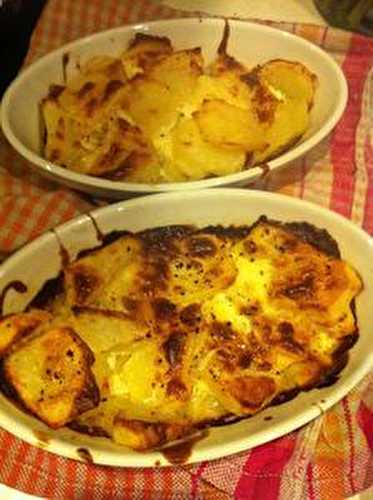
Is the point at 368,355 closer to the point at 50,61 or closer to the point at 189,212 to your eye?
the point at 189,212

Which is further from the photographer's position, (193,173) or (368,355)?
(193,173)

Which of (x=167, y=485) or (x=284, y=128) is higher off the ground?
(x=284, y=128)

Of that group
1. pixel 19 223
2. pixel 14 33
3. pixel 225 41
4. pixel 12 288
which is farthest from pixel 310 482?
pixel 14 33

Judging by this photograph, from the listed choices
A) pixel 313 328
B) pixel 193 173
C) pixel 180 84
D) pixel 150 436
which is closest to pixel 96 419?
pixel 150 436

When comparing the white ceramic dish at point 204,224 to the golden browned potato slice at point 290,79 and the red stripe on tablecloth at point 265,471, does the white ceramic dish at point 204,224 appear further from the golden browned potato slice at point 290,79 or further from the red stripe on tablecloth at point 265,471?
the golden browned potato slice at point 290,79

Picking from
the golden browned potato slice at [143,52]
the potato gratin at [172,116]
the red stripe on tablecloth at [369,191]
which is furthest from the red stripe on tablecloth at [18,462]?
the golden browned potato slice at [143,52]

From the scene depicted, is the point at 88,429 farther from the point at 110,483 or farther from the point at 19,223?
the point at 19,223

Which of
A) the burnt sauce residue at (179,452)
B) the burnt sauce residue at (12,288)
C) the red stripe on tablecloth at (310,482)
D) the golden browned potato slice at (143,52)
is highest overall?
the golden browned potato slice at (143,52)
